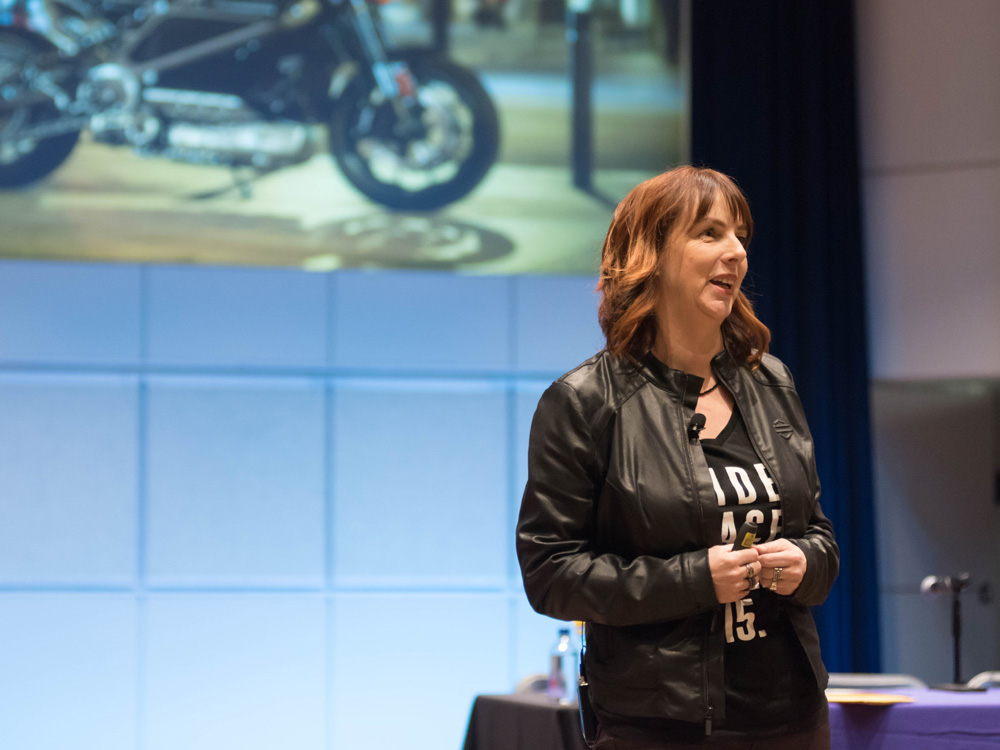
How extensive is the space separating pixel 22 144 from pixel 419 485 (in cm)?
205

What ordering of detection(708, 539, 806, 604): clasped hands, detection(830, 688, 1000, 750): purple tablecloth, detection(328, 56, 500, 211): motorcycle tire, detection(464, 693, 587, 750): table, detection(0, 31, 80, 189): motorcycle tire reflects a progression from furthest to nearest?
detection(328, 56, 500, 211): motorcycle tire, detection(0, 31, 80, 189): motorcycle tire, detection(464, 693, 587, 750): table, detection(830, 688, 1000, 750): purple tablecloth, detection(708, 539, 806, 604): clasped hands

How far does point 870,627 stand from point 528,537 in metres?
3.07

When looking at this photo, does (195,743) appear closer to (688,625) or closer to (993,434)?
(688,625)

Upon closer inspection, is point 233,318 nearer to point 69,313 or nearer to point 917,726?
point 69,313

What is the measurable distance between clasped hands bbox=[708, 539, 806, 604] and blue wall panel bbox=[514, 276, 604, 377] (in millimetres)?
2794

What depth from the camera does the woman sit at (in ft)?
3.89

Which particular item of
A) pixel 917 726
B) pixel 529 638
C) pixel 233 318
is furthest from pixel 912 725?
pixel 233 318

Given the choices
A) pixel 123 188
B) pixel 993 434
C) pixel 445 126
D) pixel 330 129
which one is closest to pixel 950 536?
pixel 993 434

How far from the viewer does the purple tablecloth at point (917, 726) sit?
2023mm

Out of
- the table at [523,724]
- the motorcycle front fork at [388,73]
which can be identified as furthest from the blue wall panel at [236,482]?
the table at [523,724]

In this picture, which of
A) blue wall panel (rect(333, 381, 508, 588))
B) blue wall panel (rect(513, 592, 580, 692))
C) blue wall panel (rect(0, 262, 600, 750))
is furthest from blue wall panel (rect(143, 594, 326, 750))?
blue wall panel (rect(513, 592, 580, 692))

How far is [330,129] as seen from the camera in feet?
13.0

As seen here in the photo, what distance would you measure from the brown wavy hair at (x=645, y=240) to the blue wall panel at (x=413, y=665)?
9.02 ft

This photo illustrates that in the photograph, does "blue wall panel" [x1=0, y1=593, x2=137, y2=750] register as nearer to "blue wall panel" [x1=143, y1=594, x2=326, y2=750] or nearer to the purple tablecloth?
"blue wall panel" [x1=143, y1=594, x2=326, y2=750]
